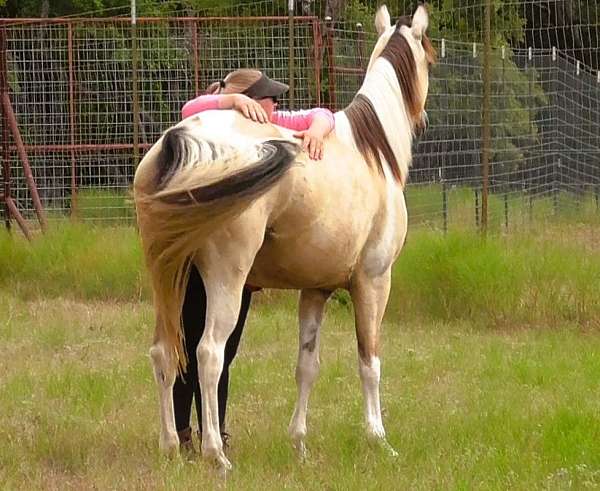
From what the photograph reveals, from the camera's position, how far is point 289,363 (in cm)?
899

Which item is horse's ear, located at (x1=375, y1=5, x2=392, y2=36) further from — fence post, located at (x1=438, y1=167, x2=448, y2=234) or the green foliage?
fence post, located at (x1=438, y1=167, x2=448, y2=234)

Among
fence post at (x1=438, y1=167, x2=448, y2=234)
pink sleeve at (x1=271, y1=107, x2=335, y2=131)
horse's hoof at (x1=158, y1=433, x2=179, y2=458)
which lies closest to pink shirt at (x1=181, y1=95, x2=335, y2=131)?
pink sleeve at (x1=271, y1=107, x2=335, y2=131)

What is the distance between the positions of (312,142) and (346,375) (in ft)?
9.57

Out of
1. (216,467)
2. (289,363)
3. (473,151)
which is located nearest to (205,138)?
(216,467)

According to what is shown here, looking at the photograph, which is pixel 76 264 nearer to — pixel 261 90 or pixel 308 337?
pixel 308 337

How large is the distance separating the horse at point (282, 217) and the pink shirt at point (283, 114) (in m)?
0.15

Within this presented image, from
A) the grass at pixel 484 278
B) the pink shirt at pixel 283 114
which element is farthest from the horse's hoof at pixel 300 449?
the grass at pixel 484 278

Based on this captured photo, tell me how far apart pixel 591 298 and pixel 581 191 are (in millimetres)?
5473

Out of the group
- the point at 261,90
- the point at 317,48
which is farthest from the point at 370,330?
the point at 317,48

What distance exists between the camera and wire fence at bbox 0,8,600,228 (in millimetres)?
13508

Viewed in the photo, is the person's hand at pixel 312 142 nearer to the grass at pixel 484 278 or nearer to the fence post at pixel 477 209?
the grass at pixel 484 278

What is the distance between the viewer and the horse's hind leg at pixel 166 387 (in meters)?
5.96

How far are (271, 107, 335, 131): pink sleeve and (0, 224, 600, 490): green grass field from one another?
1.61m

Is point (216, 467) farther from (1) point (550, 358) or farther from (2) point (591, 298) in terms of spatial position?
(2) point (591, 298)
